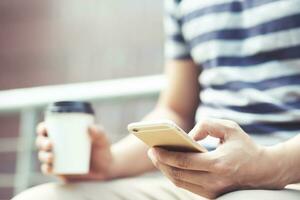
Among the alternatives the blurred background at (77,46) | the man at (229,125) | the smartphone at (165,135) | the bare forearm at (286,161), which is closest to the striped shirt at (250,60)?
the man at (229,125)

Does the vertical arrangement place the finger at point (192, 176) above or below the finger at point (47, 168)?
above

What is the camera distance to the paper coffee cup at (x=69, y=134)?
97 cm

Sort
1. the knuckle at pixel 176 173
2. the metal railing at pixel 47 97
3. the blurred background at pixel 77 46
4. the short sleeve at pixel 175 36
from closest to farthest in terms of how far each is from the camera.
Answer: the knuckle at pixel 176 173 < the short sleeve at pixel 175 36 < the metal railing at pixel 47 97 < the blurred background at pixel 77 46

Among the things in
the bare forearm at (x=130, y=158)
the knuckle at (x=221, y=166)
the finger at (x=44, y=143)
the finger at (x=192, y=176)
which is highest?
the knuckle at (x=221, y=166)

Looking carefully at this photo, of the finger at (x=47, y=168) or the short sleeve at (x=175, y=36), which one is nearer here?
the finger at (x=47, y=168)

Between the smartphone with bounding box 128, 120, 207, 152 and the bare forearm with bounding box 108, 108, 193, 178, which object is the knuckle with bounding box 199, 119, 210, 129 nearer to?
the smartphone with bounding box 128, 120, 207, 152

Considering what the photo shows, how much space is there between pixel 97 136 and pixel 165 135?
0.31 meters

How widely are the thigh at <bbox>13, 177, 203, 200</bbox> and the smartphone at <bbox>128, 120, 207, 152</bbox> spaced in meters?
0.24

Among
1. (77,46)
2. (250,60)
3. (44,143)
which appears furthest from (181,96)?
(77,46)

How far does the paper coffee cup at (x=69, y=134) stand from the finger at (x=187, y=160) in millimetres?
225

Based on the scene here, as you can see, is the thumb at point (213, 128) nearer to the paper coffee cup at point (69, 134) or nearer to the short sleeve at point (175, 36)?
the paper coffee cup at point (69, 134)

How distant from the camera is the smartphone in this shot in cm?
71

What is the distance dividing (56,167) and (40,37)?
304 centimetres

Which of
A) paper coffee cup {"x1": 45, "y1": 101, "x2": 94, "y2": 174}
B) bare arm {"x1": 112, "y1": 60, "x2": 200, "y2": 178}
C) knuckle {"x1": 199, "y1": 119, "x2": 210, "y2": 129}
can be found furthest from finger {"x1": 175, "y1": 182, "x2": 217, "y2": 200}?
bare arm {"x1": 112, "y1": 60, "x2": 200, "y2": 178}
